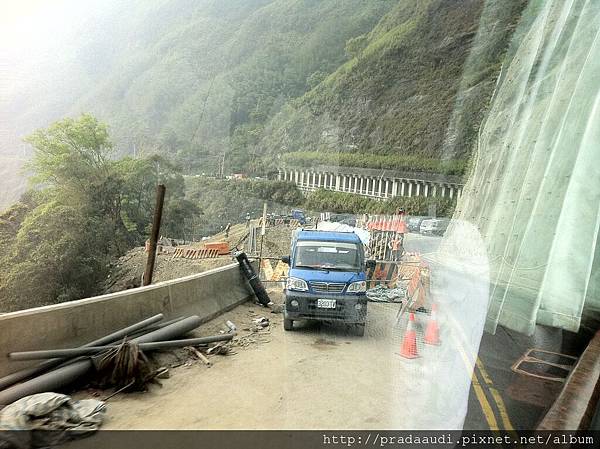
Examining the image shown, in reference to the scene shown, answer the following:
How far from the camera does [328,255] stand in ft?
32.1

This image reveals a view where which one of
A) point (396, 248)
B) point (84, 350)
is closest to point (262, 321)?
point (84, 350)

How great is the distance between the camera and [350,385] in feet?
19.7

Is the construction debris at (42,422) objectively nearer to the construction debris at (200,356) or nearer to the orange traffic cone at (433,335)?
the construction debris at (200,356)

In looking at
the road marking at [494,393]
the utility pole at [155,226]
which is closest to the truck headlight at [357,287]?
the road marking at [494,393]

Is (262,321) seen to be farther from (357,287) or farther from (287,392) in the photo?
(287,392)

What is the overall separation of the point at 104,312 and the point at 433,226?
22.3 meters

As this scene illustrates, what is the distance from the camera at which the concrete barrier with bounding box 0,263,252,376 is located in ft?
17.5

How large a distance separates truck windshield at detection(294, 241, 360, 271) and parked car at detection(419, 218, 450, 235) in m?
15.8

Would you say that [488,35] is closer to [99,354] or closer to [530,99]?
[530,99]

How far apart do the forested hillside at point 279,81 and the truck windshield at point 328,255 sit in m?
24.3

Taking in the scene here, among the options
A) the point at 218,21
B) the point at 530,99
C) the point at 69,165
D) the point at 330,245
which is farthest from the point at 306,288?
the point at 218,21

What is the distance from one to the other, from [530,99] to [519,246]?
665 cm

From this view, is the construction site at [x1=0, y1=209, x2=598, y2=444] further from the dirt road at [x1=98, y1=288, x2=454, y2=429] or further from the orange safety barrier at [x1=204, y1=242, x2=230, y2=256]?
the orange safety barrier at [x1=204, y1=242, x2=230, y2=256]

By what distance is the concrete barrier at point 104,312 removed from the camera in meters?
5.33
